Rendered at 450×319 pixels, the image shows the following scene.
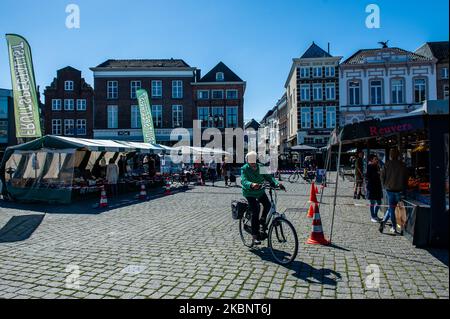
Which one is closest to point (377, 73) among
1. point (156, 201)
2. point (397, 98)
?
point (397, 98)

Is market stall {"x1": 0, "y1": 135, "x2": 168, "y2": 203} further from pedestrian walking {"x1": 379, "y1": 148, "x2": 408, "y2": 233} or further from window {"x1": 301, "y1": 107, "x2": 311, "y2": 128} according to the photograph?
window {"x1": 301, "y1": 107, "x2": 311, "y2": 128}

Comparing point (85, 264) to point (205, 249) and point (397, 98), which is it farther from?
point (397, 98)

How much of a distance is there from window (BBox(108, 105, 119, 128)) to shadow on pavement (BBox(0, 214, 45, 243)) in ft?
122

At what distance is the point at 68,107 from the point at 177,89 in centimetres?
1577

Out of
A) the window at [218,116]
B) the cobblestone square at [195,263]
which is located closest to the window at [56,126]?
the window at [218,116]

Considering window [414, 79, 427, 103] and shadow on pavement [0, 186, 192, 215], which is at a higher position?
window [414, 79, 427, 103]

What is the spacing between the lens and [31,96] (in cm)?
1282

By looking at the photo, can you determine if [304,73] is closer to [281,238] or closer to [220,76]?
[220,76]

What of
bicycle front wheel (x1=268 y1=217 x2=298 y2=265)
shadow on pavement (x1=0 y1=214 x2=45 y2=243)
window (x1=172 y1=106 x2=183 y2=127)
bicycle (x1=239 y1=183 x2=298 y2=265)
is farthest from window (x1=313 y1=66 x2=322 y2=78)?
bicycle front wheel (x1=268 y1=217 x2=298 y2=265)

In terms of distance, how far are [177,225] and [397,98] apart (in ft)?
124

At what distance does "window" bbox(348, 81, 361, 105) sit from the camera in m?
39.7

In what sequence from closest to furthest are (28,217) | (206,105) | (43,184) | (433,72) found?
(28,217), (43,184), (433,72), (206,105)

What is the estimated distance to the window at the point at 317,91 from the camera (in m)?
41.7

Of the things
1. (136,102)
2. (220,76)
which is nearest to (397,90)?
(220,76)
